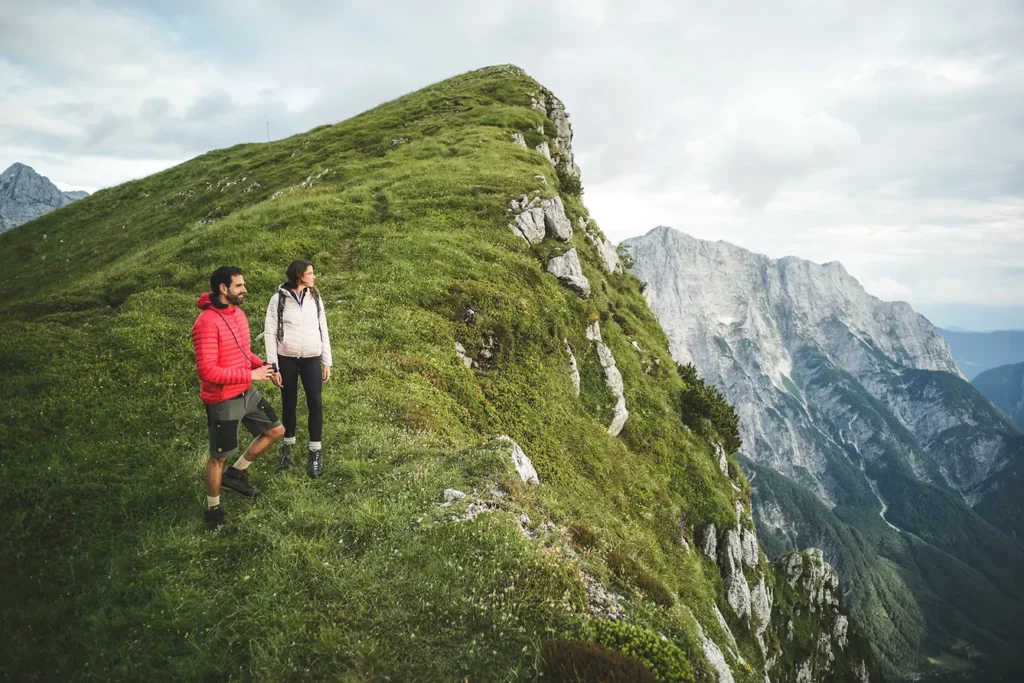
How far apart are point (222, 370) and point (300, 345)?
1887 millimetres

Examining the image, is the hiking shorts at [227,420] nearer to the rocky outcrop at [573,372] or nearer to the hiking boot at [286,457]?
the hiking boot at [286,457]

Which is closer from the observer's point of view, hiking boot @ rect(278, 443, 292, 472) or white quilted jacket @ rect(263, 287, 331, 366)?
white quilted jacket @ rect(263, 287, 331, 366)

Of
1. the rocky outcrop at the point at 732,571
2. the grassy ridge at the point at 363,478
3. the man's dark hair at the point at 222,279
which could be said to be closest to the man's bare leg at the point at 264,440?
the grassy ridge at the point at 363,478

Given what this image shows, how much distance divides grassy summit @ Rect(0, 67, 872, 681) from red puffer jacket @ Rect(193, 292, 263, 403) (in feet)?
8.18

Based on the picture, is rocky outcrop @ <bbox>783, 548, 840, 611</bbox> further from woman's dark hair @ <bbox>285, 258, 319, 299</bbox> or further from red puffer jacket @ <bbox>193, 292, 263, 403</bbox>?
red puffer jacket @ <bbox>193, 292, 263, 403</bbox>

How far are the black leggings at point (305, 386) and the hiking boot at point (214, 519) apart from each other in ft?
7.16

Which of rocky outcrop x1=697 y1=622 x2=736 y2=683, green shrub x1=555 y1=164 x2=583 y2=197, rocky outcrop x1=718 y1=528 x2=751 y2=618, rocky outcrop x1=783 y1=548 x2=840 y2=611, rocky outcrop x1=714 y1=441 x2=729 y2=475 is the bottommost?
rocky outcrop x1=783 y1=548 x2=840 y2=611

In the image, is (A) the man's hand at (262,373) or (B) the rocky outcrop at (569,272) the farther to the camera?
(B) the rocky outcrop at (569,272)

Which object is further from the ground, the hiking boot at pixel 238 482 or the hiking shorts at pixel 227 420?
the hiking shorts at pixel 227 420

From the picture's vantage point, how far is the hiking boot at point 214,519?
870cm

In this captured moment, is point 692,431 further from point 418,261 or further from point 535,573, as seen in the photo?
point 535,573

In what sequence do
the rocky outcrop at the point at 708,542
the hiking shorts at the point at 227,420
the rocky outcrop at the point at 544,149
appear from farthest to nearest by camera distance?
the rocky outcrop at the point at 544,149 < the rocky outcrop at the point at 708,542 < the hiking shorts at the point at 227,420

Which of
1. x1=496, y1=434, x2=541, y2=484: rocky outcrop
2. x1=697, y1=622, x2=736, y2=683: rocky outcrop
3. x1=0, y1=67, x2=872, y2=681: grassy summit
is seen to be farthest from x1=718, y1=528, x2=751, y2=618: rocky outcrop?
x1=496, y1=434, x2=541, y2=484: rocky outcrop

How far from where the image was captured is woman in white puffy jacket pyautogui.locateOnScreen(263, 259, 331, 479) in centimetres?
992
